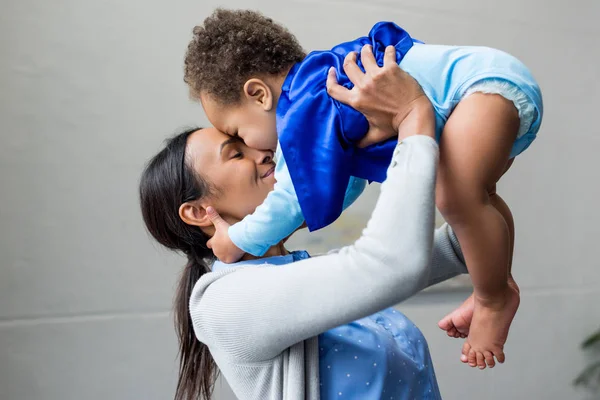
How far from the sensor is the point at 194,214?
127cm

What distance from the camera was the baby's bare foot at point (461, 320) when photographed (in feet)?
4.22

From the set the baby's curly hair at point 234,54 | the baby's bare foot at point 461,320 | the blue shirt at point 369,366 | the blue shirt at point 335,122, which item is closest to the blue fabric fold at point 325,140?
the blue shirt at point 335,122

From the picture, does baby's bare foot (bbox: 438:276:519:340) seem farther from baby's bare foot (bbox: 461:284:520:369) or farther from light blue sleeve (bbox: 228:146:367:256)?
light blue sleeve (bbox: 228:146:367:256)

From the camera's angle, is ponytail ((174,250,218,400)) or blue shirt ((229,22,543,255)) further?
ponytail ((174,250,218,400))

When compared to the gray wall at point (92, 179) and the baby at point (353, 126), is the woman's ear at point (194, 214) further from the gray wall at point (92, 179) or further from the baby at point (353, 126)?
the gray wall at point (92, 179)

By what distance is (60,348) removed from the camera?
2320 mm

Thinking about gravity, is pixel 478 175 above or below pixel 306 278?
above

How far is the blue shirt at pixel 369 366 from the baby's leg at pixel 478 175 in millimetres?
198

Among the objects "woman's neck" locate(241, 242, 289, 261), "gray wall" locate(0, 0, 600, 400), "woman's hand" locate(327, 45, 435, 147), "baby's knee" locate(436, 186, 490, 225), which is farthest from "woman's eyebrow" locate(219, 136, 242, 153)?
"gray wall" locate(0, 0, 600, 400)

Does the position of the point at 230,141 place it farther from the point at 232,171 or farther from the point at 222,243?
the point at 222,243

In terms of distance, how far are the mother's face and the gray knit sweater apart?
0.19 m

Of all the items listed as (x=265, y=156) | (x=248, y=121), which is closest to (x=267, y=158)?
(x=265, y=156)

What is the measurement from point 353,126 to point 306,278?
0.25 meters

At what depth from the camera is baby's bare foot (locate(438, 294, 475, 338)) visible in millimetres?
1287
